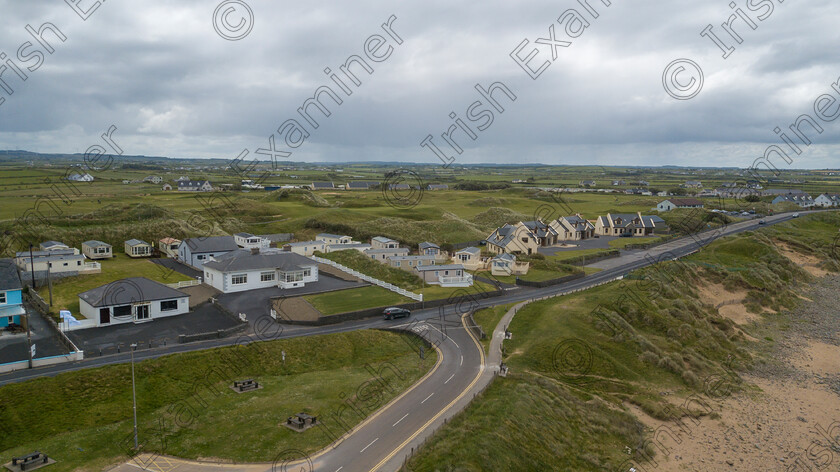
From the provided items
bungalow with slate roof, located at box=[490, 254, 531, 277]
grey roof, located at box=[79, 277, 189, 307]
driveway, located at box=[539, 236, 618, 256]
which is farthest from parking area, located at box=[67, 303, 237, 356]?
driveway, located at box=[539, 236, 618, 256]

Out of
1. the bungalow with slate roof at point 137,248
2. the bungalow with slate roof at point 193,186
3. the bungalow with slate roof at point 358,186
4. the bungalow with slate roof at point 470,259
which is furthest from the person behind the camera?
the bungalow with slate roof at point 358,186

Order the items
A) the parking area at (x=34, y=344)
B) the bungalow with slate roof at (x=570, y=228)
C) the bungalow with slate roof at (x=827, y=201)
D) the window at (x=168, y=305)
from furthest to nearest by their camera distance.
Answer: the bungalow with slate roof at (x=827, y=201)
the bungalow with slate roof at (x=570, y=228)
the window at (x=168, y=305)
the parking area at (x=34, y=344)

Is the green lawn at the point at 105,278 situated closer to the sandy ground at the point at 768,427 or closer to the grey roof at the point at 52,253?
the grey roof at the point at 52,253

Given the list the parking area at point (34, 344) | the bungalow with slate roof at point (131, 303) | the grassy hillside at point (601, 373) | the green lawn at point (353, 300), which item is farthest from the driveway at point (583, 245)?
the parking area at point (34, 344)

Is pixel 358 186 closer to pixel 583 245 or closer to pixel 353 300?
pixel 583 245

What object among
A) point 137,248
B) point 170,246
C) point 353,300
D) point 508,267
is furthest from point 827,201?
point 137,248

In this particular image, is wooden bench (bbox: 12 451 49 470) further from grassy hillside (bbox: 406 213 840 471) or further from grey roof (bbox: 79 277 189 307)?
grey roof (bbox: 79 277 189 307)
